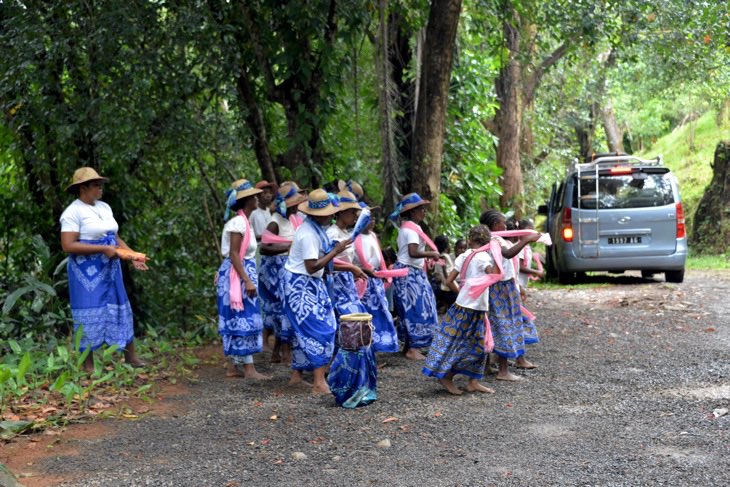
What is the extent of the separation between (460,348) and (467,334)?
0.12 m

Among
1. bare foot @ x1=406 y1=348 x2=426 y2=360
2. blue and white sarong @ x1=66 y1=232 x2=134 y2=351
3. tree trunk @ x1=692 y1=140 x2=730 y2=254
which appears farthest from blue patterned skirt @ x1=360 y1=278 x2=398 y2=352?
tree trunk @ x1=692 y1=140 x2=730 y2=254

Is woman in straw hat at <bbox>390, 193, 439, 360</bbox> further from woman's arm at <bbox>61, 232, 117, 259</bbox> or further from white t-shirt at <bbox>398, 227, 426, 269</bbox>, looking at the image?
woman's arm at <bbox>61, 232, 117, 259</bbox>

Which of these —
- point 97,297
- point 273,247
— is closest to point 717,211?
point 273,247

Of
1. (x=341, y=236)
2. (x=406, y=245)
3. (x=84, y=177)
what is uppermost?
(x=84, y=177)

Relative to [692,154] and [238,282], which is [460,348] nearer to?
[238,282]

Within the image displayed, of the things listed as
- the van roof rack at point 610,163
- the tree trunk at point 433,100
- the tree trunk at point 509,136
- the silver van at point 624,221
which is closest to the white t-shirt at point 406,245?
the tree trunk at point 433,100

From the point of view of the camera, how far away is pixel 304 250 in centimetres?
732

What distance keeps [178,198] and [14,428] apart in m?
6.14

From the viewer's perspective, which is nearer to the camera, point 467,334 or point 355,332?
point 355,332

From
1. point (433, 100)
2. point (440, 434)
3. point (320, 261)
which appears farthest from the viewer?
point (433, 100)

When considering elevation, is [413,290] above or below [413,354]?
above

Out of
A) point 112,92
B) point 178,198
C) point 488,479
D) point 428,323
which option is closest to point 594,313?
point 428,323

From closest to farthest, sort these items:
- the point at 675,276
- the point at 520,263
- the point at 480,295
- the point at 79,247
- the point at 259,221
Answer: the point at 480,295, the point at 79,247, the point at 520,263, the point at 259,221, the point at 675,276

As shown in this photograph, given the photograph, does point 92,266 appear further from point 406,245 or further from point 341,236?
point 406,245
